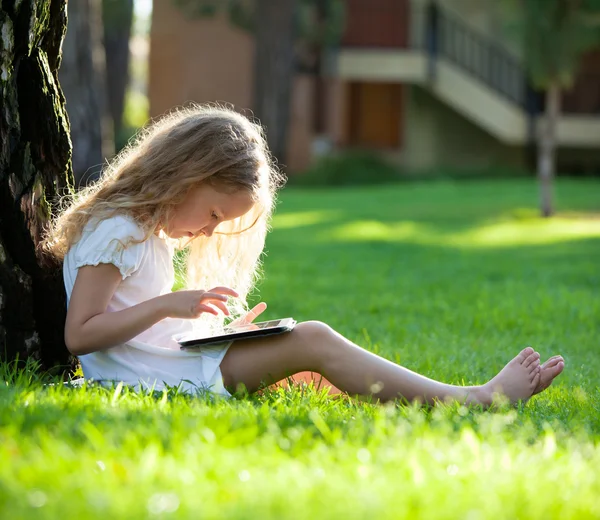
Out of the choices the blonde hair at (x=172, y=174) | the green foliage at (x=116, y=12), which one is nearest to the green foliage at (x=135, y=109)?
the green foliage at (x=116, y=12)

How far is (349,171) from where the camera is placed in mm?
22016

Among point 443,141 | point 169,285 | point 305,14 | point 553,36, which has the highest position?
point 305,14

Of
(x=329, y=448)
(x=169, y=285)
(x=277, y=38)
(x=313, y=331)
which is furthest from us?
(x=277, y=38)

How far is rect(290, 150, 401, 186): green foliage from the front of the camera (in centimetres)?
2147

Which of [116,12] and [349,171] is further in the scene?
[116,12]

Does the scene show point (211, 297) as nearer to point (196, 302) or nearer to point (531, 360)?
point (196, 302)

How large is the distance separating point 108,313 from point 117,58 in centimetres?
2427

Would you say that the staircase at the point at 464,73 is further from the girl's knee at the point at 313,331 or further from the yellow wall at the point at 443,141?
the girl's knee at the point at 313,331

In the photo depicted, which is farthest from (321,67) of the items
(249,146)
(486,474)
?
(486,474)

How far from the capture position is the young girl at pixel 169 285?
3482 mm

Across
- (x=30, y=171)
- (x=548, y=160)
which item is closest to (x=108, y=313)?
(x=30, y=171)

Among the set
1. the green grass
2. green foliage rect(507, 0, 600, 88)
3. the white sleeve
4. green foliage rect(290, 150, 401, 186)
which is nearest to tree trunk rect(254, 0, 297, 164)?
green foliage rect(290, 150, 401, 186)

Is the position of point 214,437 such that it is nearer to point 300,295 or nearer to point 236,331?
point 236,331

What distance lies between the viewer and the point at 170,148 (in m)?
3.70
